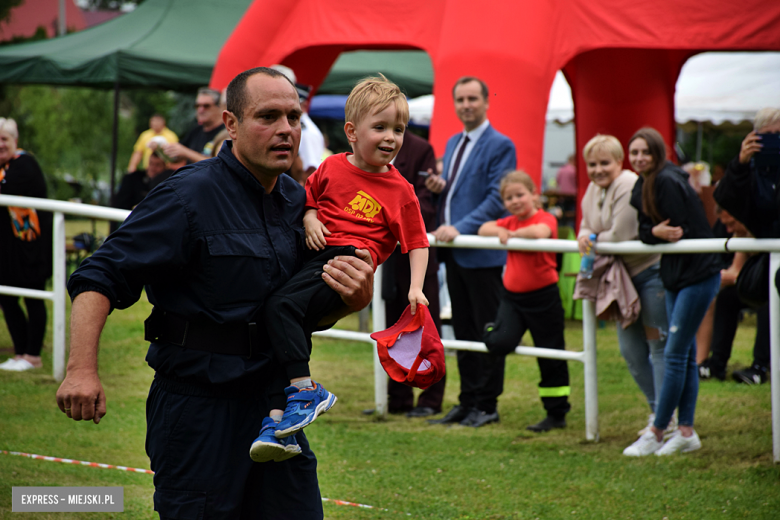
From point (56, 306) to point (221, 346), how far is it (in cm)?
464

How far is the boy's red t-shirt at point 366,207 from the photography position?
9.59ft

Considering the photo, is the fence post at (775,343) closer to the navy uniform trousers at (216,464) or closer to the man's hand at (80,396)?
the navy uniform trousers at (216,464)

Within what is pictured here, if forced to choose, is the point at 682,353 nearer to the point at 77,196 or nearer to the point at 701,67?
the point at 701,67

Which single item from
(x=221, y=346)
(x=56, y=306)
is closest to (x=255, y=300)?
(x=221, y=346)

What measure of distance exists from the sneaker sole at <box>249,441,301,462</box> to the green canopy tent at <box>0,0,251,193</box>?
482 inches

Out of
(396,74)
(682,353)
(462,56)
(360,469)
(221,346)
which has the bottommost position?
(360,469)

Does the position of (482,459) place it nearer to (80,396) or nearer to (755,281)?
(755,281)

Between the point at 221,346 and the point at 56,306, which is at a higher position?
the point at 221,346

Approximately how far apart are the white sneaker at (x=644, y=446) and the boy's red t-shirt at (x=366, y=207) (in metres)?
2.99

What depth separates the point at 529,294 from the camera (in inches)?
230

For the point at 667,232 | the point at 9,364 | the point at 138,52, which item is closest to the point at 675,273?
the point at 667,232

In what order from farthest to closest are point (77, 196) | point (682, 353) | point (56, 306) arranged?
point (77, 196)
point (56, 306)
point (682, 353)

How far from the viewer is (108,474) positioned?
4.82 meters

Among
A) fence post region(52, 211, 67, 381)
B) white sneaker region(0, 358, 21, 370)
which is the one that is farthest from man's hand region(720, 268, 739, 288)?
white sneaker region(0, 358, 21, 370)
